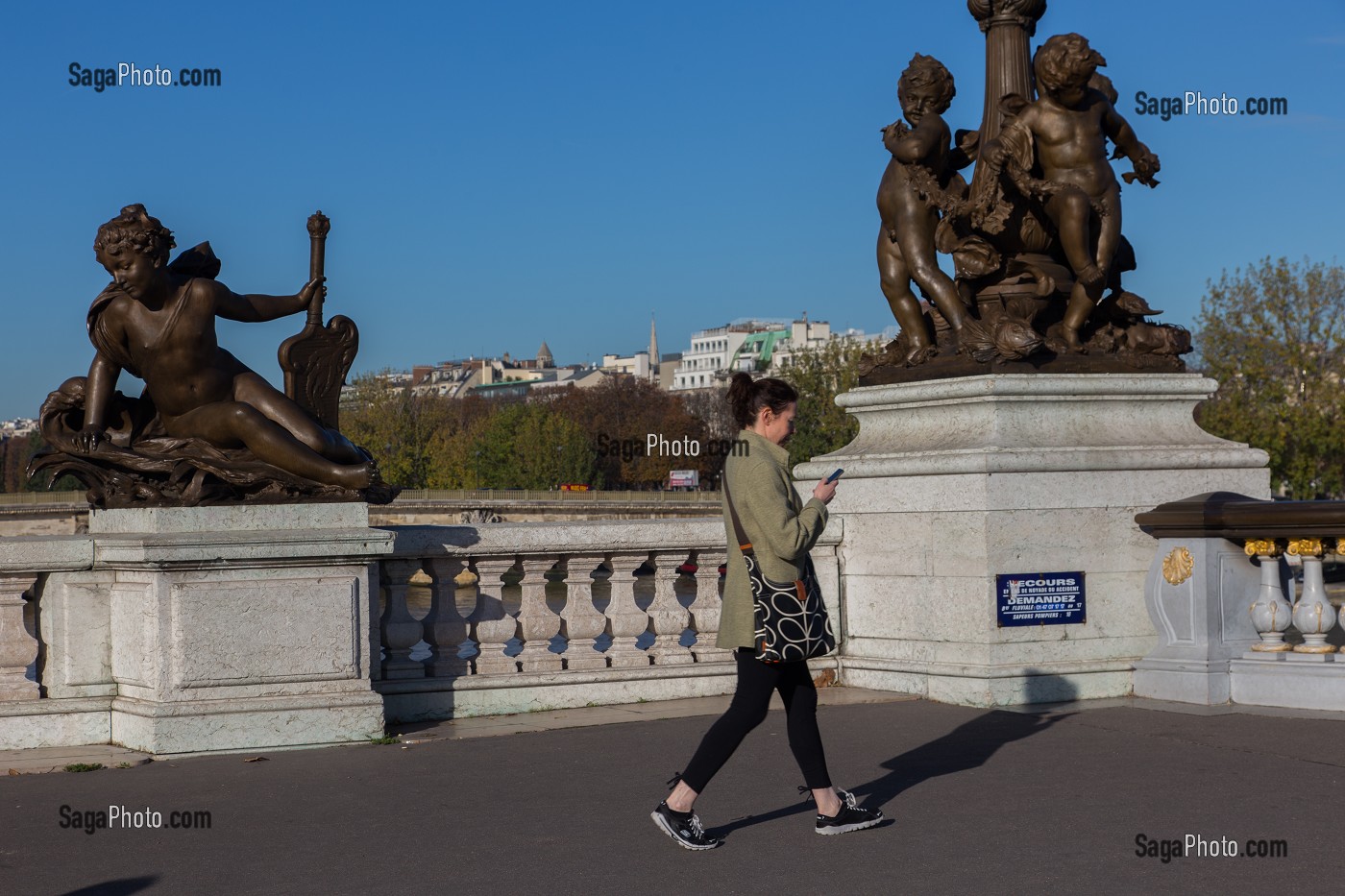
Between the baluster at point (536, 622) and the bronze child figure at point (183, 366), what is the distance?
123cm

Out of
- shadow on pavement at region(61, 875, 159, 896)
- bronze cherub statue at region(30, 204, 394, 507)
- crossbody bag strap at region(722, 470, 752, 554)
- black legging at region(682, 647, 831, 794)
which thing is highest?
bronze cherub statue at region(30, 204, 394, 507)

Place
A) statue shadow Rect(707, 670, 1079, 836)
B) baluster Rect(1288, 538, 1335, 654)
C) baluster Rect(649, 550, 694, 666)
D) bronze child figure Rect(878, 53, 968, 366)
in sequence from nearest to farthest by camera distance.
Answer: statue shadow Rect(707, 670, 1079, 836)
baluster Rect(1288, 538, 1335, 654)
baluster Rect(649, 550, 694, 666)
bronze child figure Rect(878, 53, 968, 366)

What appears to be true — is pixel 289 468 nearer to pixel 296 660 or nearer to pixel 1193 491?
pixel 296 660

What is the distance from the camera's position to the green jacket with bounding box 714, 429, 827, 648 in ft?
20.6

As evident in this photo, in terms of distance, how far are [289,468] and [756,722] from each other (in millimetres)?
3519

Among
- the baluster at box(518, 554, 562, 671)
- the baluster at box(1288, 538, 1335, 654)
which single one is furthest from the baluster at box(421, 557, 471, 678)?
the baluster at box(1288, 538, 1335, 654)

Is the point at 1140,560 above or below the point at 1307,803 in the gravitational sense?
above

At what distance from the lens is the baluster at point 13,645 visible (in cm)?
858

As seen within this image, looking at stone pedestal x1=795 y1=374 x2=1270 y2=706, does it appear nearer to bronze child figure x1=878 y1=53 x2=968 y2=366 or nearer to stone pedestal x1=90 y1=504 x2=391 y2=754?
bronze child figure x1=878 y1=53 x2=968 y2=366

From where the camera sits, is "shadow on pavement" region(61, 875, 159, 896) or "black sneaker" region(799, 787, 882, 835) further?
"black sneaker" region(799, 787, 882, 835)

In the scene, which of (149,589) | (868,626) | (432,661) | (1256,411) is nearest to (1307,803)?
(868,626)

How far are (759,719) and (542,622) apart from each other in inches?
138

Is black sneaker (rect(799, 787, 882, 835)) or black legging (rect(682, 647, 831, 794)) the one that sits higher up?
black legging (rect(682, 647, 831, 794))

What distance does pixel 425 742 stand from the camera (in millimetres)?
8625
